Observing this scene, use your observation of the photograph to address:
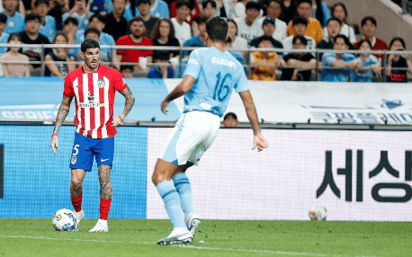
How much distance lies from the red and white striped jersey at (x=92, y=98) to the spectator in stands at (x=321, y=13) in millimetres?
9790

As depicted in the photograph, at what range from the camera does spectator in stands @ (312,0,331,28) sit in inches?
732

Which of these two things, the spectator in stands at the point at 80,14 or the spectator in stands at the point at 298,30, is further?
the spectator in stands at the point at 80,14

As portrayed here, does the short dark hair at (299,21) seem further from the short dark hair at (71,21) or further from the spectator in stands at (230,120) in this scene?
the short dark hair at (71,21)

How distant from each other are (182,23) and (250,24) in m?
1.44

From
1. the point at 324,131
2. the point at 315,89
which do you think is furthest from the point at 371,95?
the point at 324,131

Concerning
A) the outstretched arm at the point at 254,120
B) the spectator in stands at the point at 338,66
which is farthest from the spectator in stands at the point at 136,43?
the outstretched arm at the point at 254,120

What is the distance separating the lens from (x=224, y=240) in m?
8.64

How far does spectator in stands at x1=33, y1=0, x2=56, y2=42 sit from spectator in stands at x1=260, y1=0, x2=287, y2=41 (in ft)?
14.1

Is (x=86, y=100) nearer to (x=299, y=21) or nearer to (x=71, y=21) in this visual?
(x=71, y=21)

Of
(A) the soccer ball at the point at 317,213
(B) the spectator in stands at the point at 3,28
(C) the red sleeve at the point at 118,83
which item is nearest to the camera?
(C) the red sleeve at the point at 118,83

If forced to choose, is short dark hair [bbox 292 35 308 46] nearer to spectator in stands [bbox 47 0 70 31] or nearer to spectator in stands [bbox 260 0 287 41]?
spectator in stands [bbox 260 0 287 41]

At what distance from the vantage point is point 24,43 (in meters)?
15.5

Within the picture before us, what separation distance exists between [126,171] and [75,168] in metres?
3.12

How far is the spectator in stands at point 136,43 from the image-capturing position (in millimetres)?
15242
